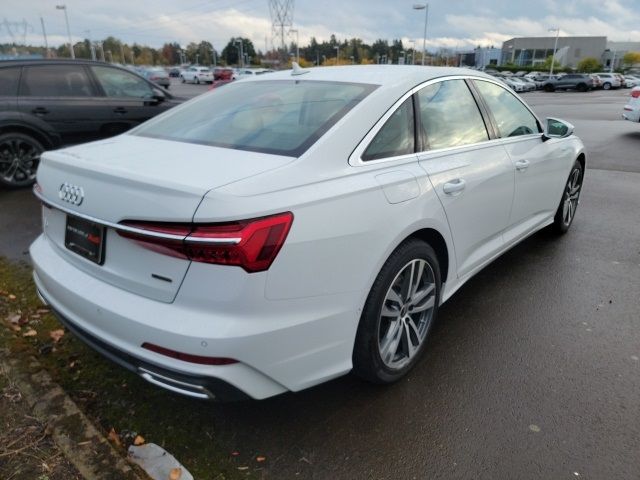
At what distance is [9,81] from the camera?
6.65 meters

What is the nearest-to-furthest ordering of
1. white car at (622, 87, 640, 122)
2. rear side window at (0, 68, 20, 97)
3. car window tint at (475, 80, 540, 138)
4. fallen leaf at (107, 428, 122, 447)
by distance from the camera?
1. fallen leaf at (107, 428, 122, 447)
2. car window tint at (475, 80, 540, 138)
3. rear side window at (0, 68, 20, 97)
4. white car at (622, 87, 640, 122)

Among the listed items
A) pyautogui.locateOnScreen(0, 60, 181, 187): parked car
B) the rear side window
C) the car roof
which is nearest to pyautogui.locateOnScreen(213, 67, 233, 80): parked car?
pyautogui.locateOnScreen(0, 60, 181, 187): parked car

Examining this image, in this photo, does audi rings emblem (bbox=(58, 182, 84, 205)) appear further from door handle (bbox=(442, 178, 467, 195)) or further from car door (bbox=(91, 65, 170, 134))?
car door (bbox=(91, 65, 170, 134))

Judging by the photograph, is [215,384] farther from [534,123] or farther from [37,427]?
[534,123]

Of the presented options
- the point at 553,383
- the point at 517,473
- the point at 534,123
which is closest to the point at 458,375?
the point at 553,383

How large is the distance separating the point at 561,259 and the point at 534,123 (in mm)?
1267

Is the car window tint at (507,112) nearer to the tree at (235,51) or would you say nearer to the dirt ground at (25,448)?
the dirt ground at (25,448)

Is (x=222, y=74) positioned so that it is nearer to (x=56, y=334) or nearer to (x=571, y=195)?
(x=571, y=195)

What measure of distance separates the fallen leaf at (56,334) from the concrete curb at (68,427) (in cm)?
39

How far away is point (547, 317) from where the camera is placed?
3.59m

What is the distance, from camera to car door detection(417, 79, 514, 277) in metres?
2.92

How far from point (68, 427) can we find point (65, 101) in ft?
19.3

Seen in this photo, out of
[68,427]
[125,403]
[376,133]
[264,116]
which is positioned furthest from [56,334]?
[376,133]

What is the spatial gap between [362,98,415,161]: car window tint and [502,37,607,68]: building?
343 feet
